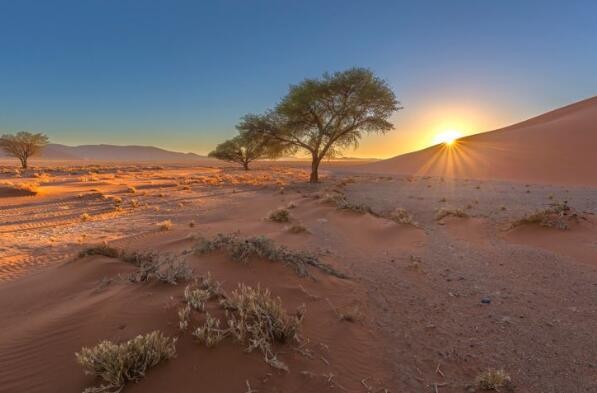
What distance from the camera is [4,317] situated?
469 cm

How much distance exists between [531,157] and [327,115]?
2656cm

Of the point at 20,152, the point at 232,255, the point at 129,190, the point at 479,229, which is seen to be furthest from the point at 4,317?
the point at 20,152

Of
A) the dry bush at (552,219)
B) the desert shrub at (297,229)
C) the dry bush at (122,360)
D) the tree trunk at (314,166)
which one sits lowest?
the desert shrub at (297,229)

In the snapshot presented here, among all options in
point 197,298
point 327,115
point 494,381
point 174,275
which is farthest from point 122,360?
point 327,115

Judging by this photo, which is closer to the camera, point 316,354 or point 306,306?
point 316,354

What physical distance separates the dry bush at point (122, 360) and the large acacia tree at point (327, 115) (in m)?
25.2

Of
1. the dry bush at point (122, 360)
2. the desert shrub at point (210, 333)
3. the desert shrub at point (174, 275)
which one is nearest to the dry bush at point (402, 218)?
the desert shrub at point (174, 275)

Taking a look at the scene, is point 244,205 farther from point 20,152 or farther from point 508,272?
point 20,152

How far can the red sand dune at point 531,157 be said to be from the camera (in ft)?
99.8

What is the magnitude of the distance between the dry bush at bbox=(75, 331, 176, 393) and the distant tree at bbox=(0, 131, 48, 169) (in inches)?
2589

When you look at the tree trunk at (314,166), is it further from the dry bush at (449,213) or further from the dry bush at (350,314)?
the dry bush at (350,314)

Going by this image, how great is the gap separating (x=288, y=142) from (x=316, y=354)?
2739 centimetres

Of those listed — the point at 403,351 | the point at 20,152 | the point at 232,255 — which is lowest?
the point at 403,351

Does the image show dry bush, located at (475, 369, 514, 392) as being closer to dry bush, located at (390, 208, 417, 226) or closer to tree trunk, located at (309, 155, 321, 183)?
dry bush, located at (390, 208, 417, 226)
